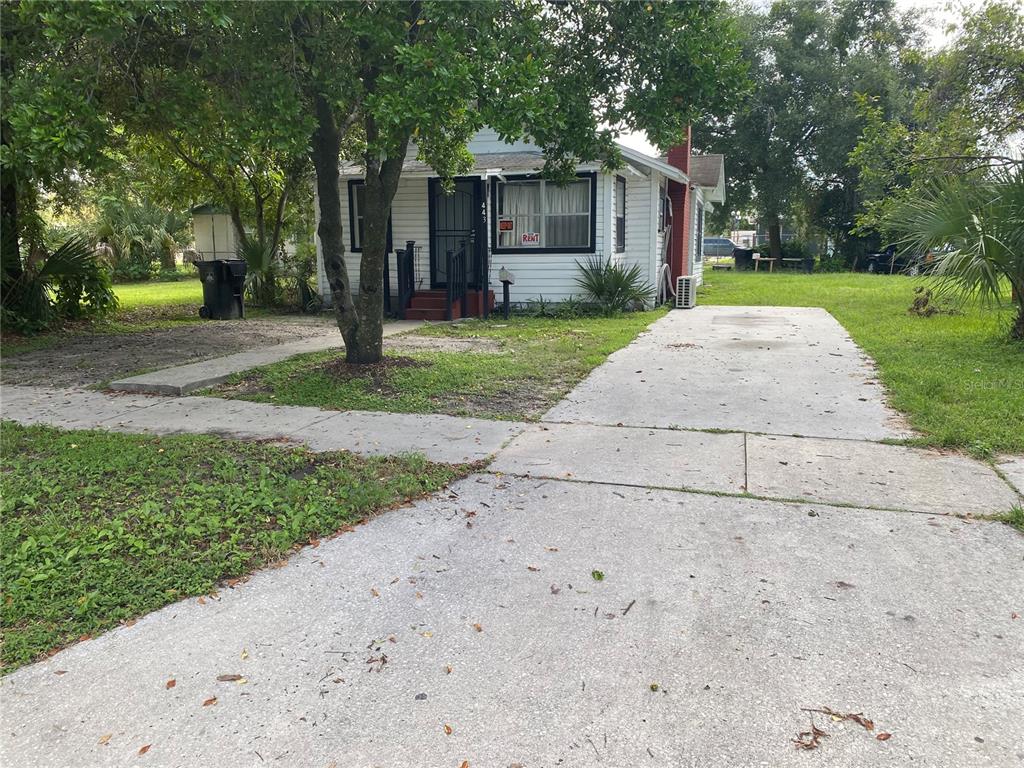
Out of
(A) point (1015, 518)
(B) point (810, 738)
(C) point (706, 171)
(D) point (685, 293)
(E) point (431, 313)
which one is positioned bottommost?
(B) point (810, 738)

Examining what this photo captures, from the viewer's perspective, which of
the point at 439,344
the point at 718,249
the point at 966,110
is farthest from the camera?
the point at 718,249

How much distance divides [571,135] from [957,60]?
915 cm

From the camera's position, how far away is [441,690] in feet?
8.76

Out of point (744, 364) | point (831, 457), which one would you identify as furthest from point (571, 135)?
point (831, 457)

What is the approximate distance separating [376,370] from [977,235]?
6.78m

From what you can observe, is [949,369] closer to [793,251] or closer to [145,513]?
[145,513]

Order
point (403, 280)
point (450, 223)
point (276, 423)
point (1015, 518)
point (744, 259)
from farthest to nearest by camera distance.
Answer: point (744, 259) < point (450, 223) < point (403, 280) < point (276, 423) < point (1015, 518)

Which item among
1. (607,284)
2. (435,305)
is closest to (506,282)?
(435,305)

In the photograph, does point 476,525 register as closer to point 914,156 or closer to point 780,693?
point 780,693

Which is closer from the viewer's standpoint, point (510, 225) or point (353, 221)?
point (510, 225)

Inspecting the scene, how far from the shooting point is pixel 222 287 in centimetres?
1440

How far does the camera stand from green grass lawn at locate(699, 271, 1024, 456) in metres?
5.65

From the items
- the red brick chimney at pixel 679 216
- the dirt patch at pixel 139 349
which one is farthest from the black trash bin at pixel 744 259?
the dirt patch at pixel 139 349

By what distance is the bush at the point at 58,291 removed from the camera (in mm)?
11625
